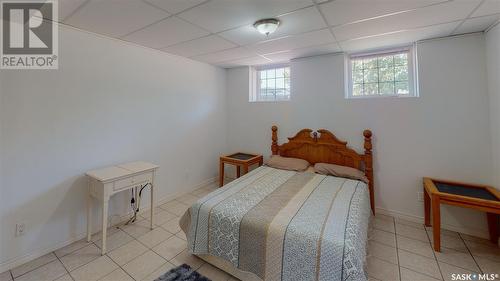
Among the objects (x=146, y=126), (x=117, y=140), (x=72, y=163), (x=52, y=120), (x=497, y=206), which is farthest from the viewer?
(x=146, y=126)

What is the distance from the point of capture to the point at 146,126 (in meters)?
2.92

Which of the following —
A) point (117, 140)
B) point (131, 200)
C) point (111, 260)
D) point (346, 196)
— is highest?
point (117, 140)

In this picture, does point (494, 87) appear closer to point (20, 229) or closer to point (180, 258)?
point (180, 258)

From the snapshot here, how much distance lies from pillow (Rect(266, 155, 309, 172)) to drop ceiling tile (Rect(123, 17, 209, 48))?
2.03 m

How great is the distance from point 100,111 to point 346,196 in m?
2.95

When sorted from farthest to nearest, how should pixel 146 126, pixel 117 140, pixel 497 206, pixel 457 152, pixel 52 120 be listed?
pixel 146 126
pixel 117 140
pixel 457 152
pixel 52 120
pixel 497 206

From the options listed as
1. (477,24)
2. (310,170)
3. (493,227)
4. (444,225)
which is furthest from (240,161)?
(477,24)

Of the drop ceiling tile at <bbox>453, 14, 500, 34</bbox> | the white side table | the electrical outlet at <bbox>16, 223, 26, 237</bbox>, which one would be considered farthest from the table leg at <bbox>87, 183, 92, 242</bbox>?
the drop ceiling tile at <bbox>453, 14, 500, 34</bbox>

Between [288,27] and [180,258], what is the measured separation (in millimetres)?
2607

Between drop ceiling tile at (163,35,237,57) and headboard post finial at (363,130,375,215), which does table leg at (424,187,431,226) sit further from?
drop ceiling tile at (163,35,237,57)

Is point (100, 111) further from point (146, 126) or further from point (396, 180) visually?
point (396, 180)

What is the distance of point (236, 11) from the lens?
1824mm

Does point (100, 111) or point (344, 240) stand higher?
point (100, 111)

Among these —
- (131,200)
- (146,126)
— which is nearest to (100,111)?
(146,126)
